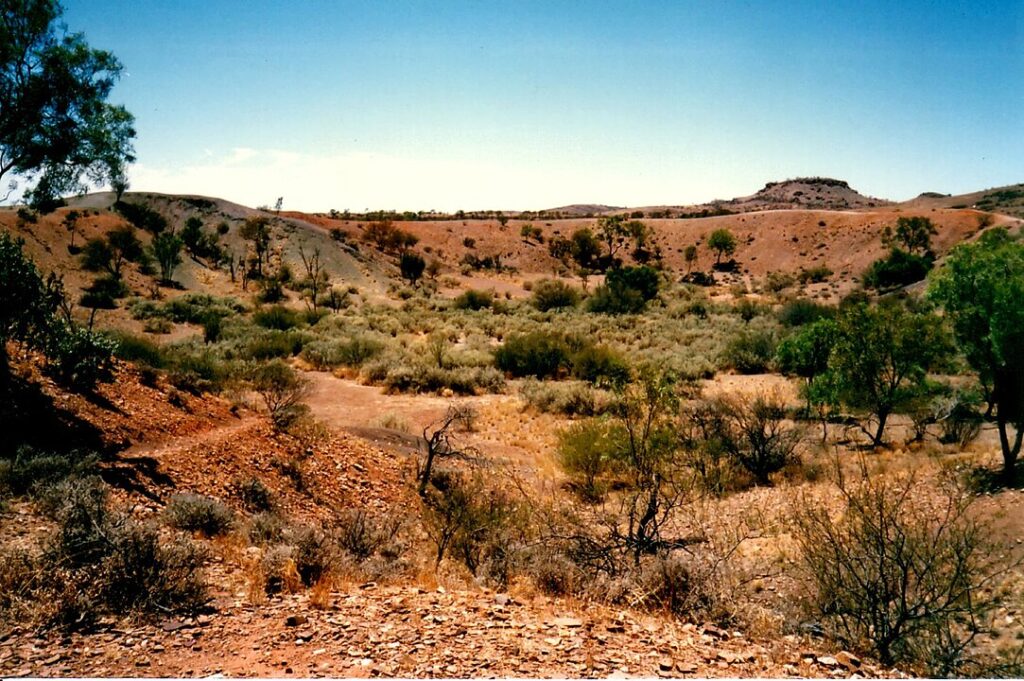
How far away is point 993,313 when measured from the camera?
1103 cm

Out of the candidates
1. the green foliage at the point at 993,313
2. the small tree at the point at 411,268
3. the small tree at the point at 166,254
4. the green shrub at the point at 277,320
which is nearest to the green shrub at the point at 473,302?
the small tree at the point at 411,268

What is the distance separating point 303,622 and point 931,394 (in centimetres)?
1659

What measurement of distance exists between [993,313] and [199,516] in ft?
45.8

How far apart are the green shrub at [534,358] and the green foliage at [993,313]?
597 inches

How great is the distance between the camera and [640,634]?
522 cm

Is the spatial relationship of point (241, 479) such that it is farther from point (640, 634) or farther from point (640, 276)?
point (640, 276)

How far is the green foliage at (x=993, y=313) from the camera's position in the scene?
10.8 metres

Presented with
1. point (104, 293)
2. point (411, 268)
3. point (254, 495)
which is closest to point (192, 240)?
point (411, 268)

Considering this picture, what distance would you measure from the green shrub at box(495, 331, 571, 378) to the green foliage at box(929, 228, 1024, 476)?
15.2 metres

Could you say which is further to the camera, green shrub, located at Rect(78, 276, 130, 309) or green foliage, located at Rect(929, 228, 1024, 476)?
green shrub, located at Rect(78, 276, 130, 309)

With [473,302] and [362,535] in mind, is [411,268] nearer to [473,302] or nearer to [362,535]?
[473,302]

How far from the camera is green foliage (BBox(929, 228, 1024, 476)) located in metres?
10.8

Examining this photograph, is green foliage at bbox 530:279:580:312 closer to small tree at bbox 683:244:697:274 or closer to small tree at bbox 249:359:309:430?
small tree at bbox 249:359:309:430

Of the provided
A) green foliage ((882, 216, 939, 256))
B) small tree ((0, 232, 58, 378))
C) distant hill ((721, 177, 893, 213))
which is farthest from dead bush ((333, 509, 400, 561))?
distant hill ((721, 177, 893, 213))
